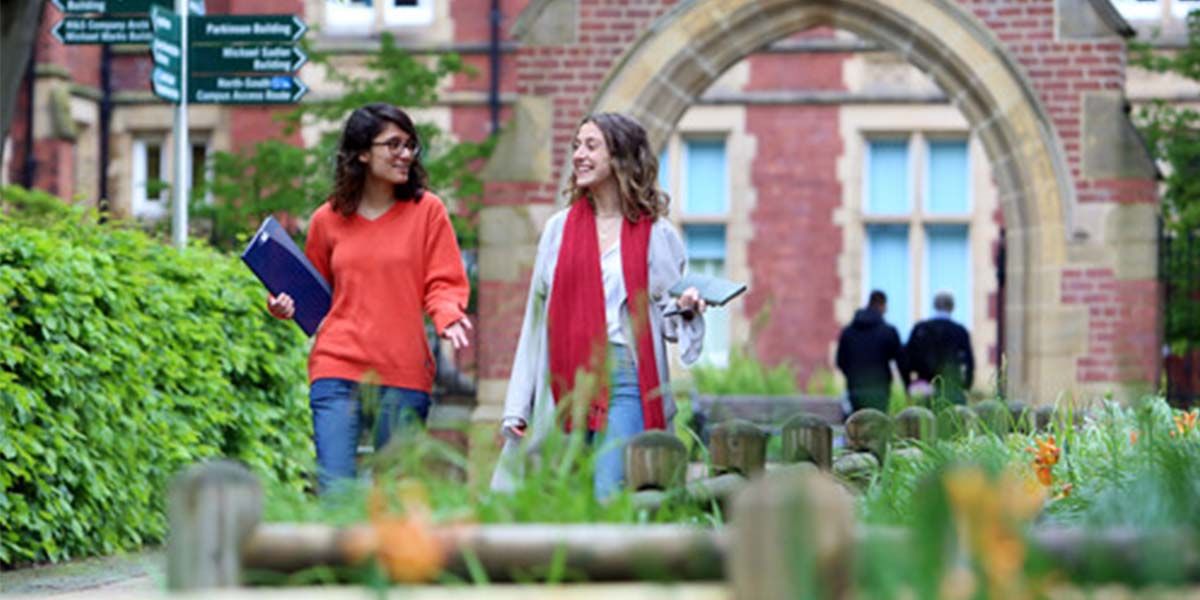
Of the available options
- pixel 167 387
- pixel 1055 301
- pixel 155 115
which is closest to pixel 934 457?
pixel 167 387

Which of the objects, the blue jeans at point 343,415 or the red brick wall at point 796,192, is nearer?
the blue jeans at point 343,415

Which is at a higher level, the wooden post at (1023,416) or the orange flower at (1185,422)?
the orange flower at (1185,422)

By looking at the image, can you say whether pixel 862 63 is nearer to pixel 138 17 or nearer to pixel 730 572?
pixel 138 17

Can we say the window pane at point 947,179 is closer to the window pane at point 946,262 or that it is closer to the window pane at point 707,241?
the window pane at point 946,262

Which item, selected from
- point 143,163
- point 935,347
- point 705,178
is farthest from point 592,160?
point 143,163

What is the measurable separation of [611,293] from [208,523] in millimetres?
3228

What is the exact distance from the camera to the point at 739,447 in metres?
6.33

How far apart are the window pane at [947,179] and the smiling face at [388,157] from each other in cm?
1923

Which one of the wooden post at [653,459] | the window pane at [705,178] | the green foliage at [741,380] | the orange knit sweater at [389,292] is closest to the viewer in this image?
the wooden post at [653,459]

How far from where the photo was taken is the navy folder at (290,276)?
22.0 ft

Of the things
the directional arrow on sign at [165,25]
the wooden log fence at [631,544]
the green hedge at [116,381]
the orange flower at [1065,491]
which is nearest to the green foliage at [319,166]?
the directional arrow on sign at [165,25]

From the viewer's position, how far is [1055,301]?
15758 millimetres

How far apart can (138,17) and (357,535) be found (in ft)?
32.8

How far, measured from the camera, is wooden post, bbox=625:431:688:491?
5039 millimetres
